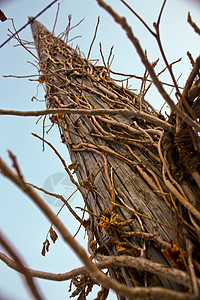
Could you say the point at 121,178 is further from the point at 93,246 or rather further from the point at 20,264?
the point at 20,264

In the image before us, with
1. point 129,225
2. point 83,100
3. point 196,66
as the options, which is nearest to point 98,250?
point 129,225

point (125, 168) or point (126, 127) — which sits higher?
point (126, 127)

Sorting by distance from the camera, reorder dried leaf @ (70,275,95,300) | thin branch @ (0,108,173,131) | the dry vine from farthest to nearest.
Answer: dried leaf @ (70,275,95,300) → thin branch @ (0,108,173,131) → the dry vine

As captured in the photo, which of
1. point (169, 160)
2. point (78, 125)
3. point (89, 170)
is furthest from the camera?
point (78, 125)

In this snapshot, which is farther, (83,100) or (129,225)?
(83,100)

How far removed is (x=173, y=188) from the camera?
524mm

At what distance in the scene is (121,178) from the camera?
70 cm

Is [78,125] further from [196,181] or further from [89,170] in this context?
[196,181]

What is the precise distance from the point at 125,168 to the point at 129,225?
0.67ft

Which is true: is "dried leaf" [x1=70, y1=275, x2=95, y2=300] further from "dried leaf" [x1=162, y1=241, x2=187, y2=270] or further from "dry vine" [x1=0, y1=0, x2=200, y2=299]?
"dried leaf" [x1=162, y1=241, x2=187, y2=270]

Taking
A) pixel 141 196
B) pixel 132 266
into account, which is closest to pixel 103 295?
pixel 132 266

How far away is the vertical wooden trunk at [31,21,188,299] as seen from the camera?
1.73 ft

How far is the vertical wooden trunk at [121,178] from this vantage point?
0.53m

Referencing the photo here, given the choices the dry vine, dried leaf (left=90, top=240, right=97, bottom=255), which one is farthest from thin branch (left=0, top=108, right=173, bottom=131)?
dried leaf (left=90, top=240, right=97, bottom=255)
